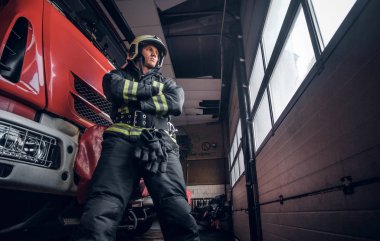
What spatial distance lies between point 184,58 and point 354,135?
17.1 ft

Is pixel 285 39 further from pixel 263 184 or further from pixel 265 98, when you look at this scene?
pixel 263 184

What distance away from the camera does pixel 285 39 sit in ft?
6.26

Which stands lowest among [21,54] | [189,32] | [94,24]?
[21,54]

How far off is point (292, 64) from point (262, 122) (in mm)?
1259

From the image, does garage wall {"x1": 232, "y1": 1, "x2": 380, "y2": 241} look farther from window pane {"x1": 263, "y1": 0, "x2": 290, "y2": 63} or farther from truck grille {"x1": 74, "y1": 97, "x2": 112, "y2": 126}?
truck grille {"x1": 74, "y1": 97, "x2": 112, "y2": 126}

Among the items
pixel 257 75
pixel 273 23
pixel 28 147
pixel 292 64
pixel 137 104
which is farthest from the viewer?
pixel 257 75

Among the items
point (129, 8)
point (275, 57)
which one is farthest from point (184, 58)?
point (275, 57)

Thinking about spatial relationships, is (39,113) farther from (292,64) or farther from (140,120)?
(292,64)

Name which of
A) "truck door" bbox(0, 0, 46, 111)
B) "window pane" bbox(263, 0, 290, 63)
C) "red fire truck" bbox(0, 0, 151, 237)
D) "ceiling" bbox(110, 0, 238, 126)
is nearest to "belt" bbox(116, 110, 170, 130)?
"red fire truck" bbox(0, 0, 151, 237)

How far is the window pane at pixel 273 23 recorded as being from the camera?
82.4 inches

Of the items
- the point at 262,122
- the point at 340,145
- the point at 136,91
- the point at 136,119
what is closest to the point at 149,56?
→ the point at 136,91

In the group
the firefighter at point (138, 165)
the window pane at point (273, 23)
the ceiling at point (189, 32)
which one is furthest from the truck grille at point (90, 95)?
the ceiling at point (189, 32)

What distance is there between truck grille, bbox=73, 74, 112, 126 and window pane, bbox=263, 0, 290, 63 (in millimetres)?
1729

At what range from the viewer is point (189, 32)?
515cm
